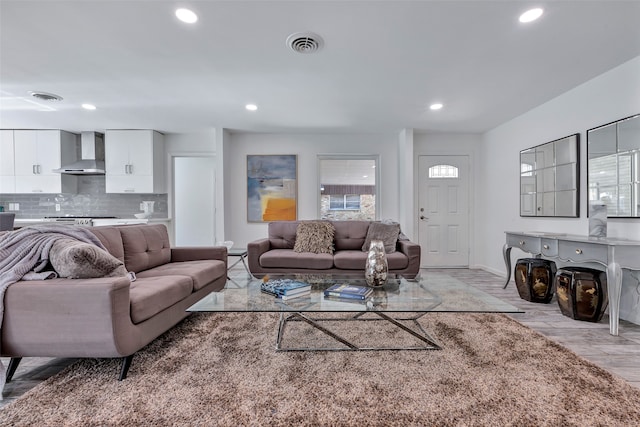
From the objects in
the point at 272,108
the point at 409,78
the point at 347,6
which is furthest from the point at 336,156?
the point at 347,6

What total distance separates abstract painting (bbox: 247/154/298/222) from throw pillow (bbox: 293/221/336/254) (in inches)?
48.0

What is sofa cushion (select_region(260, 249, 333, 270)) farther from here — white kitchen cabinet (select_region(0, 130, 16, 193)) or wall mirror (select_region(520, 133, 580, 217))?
white kitchen cabinet (select_region(0, 130, 16, 193))

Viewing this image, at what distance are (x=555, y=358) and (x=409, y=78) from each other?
2.57 meters

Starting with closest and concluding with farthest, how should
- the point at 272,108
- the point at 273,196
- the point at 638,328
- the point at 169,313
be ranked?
the point at 169,313 → the point at 638,328 → the point at 272,108 → the point at 273,196

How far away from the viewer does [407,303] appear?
6.08 ft

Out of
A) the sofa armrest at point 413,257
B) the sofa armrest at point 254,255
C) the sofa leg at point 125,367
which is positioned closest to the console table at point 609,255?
the sofa armrest at point 413,257

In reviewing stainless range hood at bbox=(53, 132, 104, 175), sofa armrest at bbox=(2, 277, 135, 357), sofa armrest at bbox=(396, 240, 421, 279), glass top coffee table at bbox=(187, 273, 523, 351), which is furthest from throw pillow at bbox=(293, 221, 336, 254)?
stainless range hood at bbox=(53, 132, 104, 175)

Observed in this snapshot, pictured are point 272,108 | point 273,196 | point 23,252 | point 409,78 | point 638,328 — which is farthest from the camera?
point 273,196

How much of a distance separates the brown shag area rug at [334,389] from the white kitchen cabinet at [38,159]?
4446 millimetres

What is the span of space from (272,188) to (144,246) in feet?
8.49

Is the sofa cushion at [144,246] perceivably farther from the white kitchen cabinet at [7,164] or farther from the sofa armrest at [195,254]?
the white kitchen cabinet at [7,164]

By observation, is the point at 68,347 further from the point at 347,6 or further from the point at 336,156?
the point at 336,156

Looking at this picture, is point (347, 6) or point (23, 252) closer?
point (23, 252)

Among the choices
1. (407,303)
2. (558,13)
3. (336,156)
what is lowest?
(407,303)
